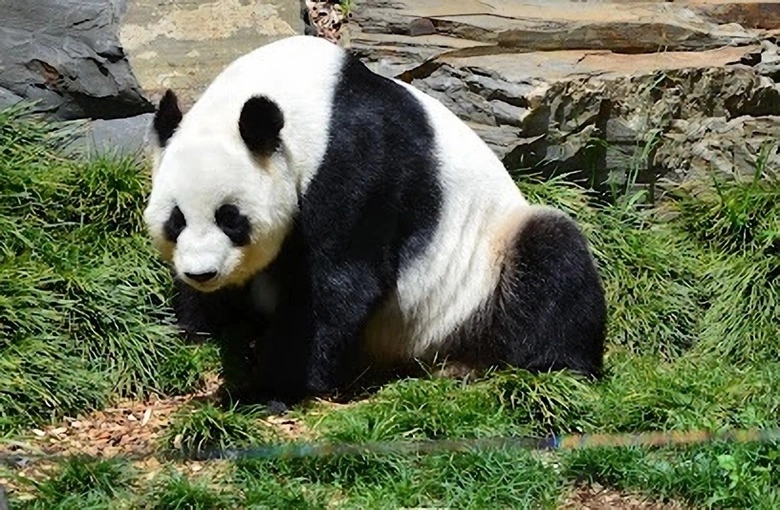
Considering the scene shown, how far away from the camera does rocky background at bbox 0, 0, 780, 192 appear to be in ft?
22.8

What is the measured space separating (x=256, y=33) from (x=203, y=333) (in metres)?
2.17

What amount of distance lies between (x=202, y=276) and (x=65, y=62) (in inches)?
95.5

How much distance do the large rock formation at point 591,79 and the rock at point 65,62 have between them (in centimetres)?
144

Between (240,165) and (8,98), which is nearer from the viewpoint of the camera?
(240,165)

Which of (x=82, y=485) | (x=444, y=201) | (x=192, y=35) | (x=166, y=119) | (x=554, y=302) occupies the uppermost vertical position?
(x=192, y=35)

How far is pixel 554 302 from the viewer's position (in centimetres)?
602

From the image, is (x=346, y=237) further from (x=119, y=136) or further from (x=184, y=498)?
(x=119, y=136)

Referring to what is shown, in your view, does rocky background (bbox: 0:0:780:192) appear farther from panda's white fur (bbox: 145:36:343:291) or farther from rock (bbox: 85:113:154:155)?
panda's white fur (bbox: 145:36:343:291)

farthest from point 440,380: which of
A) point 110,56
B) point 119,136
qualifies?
point 110,56

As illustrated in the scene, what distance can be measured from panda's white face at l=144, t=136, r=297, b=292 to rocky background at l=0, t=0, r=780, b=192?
5.50 ft

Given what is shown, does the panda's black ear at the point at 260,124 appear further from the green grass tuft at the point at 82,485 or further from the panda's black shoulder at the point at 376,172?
the green grass tuft at the point at 82,485

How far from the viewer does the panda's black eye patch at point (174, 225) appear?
5219 millimetres

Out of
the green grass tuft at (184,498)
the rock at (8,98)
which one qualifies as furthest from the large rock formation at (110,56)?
the green grass tuft at (184,498)

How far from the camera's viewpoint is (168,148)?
5.37m
